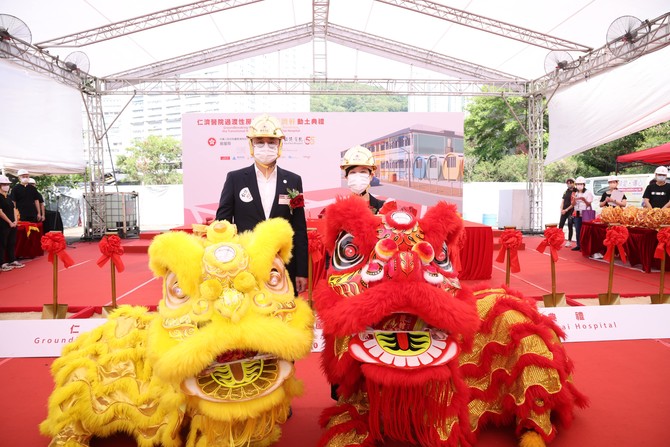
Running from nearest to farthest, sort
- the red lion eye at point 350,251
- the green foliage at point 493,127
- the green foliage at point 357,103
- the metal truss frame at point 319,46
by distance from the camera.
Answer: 1. the red lion eye at point 350,251
2. the metal truss frame at point 319,46
3. the green foliage at point 493,127
4. the green foliage at point 357,103

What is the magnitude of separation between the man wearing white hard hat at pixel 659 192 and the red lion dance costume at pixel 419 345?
698 cm

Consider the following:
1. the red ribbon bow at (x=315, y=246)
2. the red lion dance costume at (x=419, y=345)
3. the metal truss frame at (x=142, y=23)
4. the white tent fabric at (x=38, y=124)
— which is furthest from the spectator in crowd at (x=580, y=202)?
the white tent fabric at (x=38, y=124)

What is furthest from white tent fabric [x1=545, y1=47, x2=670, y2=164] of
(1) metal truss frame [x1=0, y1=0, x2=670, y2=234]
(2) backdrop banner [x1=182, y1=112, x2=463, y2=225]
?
(2) backdrop banner [x1=182, y1=112, x2=463, y2=225]

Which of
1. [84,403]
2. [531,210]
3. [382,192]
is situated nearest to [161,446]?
[84,403]

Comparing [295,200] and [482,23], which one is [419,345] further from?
[482,23]

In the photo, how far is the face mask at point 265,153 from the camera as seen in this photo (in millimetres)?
2438

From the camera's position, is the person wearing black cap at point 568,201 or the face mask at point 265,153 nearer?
the face mask at point 265,153

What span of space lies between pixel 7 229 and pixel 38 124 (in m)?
2.68

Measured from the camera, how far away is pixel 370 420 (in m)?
1.67

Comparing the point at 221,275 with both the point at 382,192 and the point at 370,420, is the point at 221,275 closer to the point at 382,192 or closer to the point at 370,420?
the point at 370,420

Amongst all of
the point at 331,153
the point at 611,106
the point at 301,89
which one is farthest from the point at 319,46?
the point at 611,106

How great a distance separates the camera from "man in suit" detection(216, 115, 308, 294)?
2.43m

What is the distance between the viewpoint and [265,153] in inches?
96.1

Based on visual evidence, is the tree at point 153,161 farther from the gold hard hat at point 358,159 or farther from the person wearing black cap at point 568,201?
the gold hard hat at point 358,159
